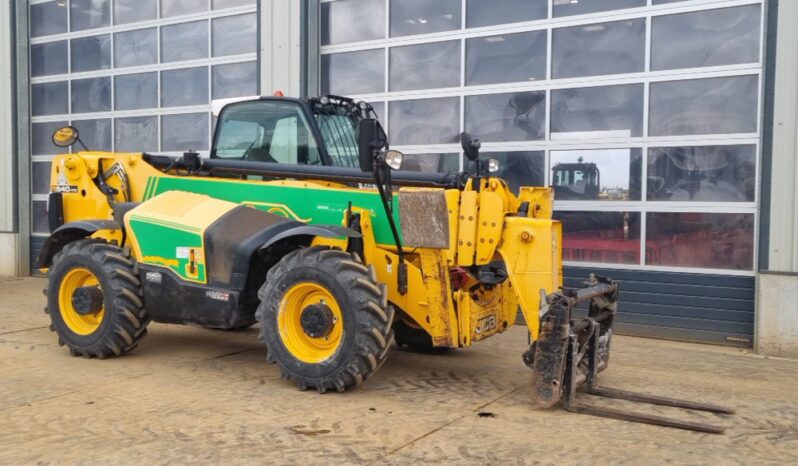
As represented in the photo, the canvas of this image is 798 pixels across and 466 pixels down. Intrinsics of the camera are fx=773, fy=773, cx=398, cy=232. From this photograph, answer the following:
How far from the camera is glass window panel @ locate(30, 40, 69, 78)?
46.5 feet

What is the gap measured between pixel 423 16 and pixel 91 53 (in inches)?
263

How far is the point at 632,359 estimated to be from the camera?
753cm

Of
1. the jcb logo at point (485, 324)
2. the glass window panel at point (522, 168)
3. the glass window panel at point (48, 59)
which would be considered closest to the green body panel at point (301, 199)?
the jcb logo at point (485, 324)

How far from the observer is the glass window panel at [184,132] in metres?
12.5

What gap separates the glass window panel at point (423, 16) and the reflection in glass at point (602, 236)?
3.07 m

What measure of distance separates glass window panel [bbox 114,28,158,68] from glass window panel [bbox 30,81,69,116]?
1414mm

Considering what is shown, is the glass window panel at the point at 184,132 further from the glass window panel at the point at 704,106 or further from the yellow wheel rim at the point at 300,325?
the yellow wheel rim at the point at 300,325

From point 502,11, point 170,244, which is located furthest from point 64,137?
point 502,11

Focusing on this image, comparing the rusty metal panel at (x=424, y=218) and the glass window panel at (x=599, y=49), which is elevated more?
the glass window panel at (x=599, y=49)

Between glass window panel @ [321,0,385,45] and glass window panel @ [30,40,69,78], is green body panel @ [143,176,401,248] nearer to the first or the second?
glass window panel @ [321,0,385,45]

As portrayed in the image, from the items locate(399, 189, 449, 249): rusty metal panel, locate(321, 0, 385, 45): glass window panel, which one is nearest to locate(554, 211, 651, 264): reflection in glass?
locate(321, 0, 385, 45): glass window panel

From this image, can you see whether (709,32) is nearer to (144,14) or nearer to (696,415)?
(696,415)

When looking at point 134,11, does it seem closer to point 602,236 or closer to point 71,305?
point 71,305

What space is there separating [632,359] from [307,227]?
3.61 m
